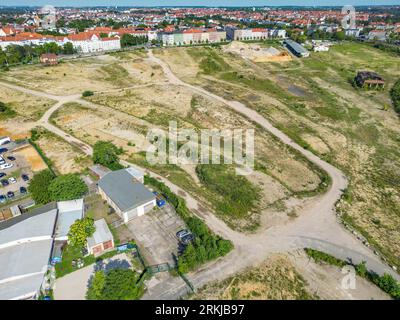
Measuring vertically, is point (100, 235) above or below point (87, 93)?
below

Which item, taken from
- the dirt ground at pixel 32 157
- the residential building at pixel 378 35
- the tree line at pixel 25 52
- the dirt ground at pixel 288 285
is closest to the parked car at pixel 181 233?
the dirt ground at pixel 288 285

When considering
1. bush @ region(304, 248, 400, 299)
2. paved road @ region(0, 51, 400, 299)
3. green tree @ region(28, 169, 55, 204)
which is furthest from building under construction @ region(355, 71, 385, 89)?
green tree @ region(28, 169, 55, 204)

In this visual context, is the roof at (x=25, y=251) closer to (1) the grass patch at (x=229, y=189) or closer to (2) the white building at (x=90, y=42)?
(1) the grass patch at (x=229, y=189)

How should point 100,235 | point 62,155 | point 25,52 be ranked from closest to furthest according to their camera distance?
point 100,235 → point 62,155 → point 25,52

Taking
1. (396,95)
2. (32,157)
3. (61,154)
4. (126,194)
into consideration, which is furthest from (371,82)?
(32,157)

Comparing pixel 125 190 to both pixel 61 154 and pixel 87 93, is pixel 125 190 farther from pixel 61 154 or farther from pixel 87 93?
pixel 87 93

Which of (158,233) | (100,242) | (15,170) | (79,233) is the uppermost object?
(79,233)
